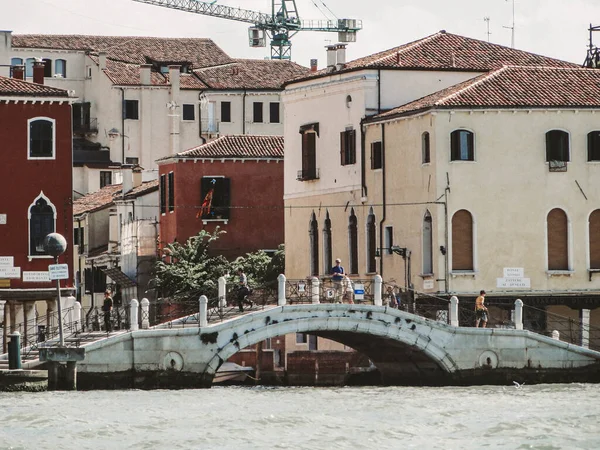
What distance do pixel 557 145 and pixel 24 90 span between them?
1280 centimetres

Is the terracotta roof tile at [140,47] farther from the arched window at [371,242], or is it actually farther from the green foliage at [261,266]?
the arched window at [371,242]

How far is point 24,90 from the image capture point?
187ft

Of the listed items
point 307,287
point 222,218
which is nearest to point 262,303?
point 307,287

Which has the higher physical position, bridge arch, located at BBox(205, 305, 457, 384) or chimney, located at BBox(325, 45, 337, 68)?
chimney, located at BBox(325, 45, 337, 68)

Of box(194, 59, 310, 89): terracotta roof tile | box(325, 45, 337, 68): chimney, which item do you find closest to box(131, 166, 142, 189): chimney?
box(194, 59, 310, 89): terracotta roof tile

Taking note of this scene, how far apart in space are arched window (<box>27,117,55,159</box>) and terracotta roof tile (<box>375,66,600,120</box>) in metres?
8.18

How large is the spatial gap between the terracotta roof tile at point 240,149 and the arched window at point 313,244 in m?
6.47

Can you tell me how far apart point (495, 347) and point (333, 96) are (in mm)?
11258

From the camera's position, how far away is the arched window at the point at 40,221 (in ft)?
187

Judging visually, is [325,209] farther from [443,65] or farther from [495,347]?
[495,347]

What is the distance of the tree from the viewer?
66.8 meters

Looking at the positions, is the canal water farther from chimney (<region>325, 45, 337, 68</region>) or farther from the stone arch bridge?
chimney (<region>325, 45, 337, 68</region>)

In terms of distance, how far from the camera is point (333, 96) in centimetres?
6197

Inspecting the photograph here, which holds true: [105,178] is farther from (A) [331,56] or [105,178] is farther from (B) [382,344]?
(B) [382,344]
